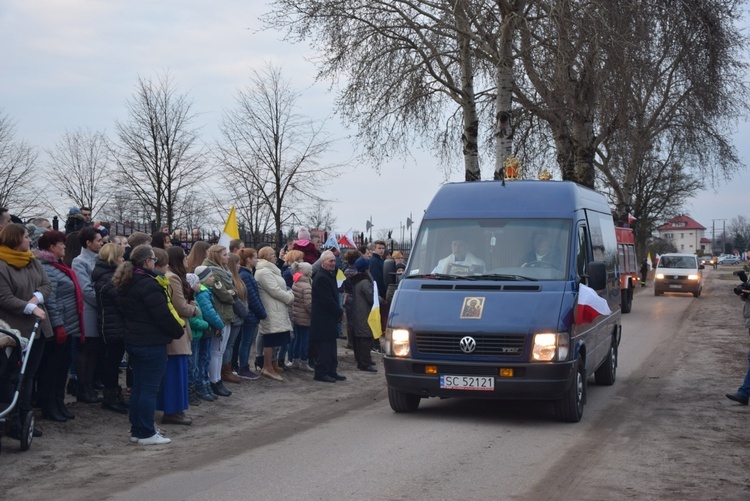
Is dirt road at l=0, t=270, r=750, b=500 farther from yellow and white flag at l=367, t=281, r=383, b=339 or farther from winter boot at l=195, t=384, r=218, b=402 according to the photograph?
yellow and white flag at l=367, t=281, r=383, b=339

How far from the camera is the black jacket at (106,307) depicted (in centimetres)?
950

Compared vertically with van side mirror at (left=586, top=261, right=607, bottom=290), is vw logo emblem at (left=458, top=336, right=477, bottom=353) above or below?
below

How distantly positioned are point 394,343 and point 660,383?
5.51 m

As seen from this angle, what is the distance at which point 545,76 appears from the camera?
2214 cm

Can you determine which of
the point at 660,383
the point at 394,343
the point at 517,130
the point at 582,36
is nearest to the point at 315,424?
the point at 394,343

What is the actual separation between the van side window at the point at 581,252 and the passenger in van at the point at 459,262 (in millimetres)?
1146

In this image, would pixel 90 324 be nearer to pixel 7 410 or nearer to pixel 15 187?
pixel 7 410

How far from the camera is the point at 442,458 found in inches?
314

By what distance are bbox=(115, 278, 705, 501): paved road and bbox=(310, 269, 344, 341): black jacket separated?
68.7 inches

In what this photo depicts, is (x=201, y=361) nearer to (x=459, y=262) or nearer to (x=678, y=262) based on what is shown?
(x=459, y=262)

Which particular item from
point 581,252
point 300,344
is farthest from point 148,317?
point 300,344

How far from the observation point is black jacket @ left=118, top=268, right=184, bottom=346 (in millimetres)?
8516

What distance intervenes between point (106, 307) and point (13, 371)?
1.80 metres

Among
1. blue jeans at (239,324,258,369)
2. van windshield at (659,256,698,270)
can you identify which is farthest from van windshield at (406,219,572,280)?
van windshield at (659,256,698,270)
